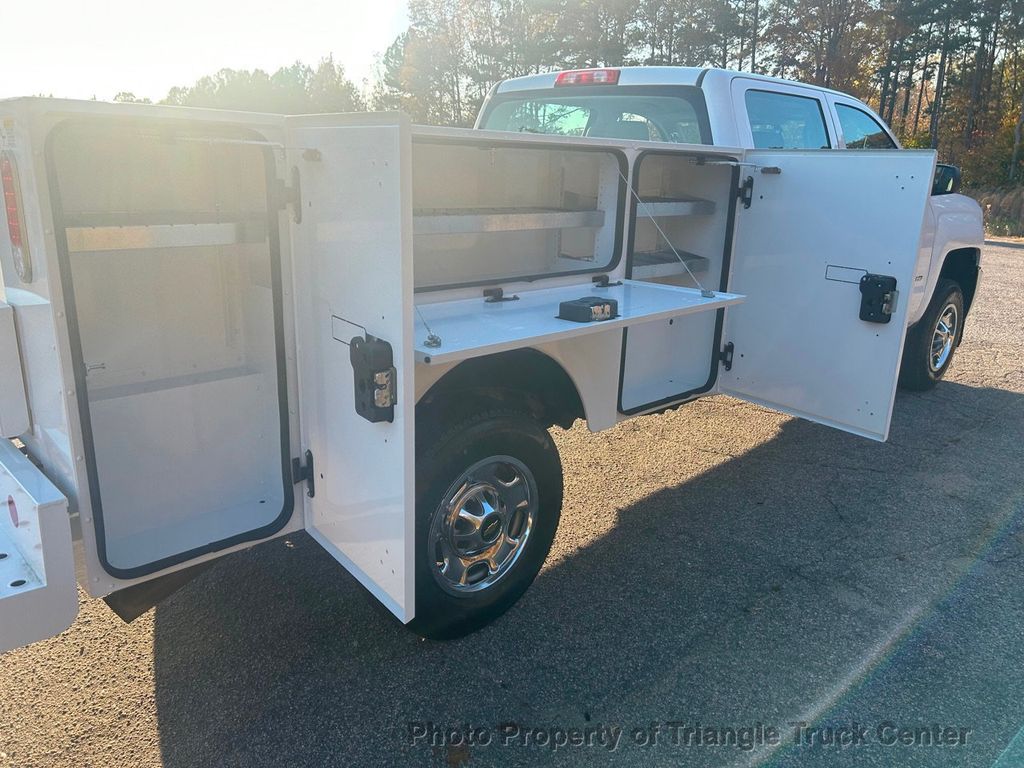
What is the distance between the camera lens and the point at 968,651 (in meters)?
3.00

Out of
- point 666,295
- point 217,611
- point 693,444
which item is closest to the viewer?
point 217,611

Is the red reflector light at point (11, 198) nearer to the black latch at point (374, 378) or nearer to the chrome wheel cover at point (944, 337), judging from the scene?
the black latch at point (374, 378)

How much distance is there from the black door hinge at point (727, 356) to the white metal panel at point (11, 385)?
3.34m

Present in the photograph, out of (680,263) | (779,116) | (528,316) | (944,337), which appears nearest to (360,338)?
(528,316)

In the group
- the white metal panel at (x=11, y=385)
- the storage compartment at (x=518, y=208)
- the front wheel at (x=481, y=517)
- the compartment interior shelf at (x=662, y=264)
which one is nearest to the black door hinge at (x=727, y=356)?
the compartment interior shelf at (x=662, y=264)

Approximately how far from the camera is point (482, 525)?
2900 millimetres

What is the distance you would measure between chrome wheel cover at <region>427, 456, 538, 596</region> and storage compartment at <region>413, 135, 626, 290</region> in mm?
822

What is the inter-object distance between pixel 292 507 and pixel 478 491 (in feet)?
2.18

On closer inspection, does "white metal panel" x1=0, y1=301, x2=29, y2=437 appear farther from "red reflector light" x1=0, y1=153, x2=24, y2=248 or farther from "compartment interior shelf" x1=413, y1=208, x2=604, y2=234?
"compartment interior shelf" x1=413, y1=208, x2=604, y2=234

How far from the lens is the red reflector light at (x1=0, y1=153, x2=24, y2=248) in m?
2.09

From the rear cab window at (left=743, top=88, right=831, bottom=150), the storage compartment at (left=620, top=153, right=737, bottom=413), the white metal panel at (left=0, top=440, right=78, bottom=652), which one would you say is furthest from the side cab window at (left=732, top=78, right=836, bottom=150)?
the white metal panel at (left=0, top=440, right=78, bottom=652)

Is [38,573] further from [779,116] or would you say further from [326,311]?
[779,116]

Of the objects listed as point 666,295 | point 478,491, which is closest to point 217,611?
point 478,491

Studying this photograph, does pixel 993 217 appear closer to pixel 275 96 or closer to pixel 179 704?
pixel 179 704
